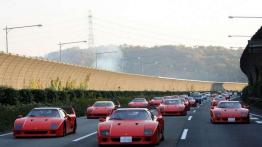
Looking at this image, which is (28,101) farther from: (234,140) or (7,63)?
(234,140)

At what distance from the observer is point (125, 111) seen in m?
18.9

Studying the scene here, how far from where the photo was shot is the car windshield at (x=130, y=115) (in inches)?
727

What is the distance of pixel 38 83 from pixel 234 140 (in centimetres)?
3997

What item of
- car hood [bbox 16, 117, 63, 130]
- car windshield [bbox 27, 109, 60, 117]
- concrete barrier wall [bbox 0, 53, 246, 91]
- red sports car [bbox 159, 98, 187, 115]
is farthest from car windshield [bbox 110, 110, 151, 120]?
concrete barrier wall [bbox 0, 53, 246, 91]

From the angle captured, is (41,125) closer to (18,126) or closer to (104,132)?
(18,126)

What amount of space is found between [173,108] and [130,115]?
2431cm

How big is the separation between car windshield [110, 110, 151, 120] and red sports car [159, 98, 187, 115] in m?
23.8

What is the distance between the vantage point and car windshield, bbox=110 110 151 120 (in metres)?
18.5

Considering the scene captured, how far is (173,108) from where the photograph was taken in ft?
140

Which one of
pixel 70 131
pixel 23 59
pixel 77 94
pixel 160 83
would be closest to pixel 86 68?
pixel 77 94

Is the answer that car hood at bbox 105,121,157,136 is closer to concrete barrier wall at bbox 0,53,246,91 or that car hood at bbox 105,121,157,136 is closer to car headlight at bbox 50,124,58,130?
car headlight at bbox 50,124,58,130

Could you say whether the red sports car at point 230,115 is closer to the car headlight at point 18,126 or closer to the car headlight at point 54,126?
the car headlight at point 54,126

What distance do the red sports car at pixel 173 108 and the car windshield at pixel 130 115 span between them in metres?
23.8

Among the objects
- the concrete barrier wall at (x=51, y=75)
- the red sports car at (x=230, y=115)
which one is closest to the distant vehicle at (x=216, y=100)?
the red sports car at (x=230, y=115)
